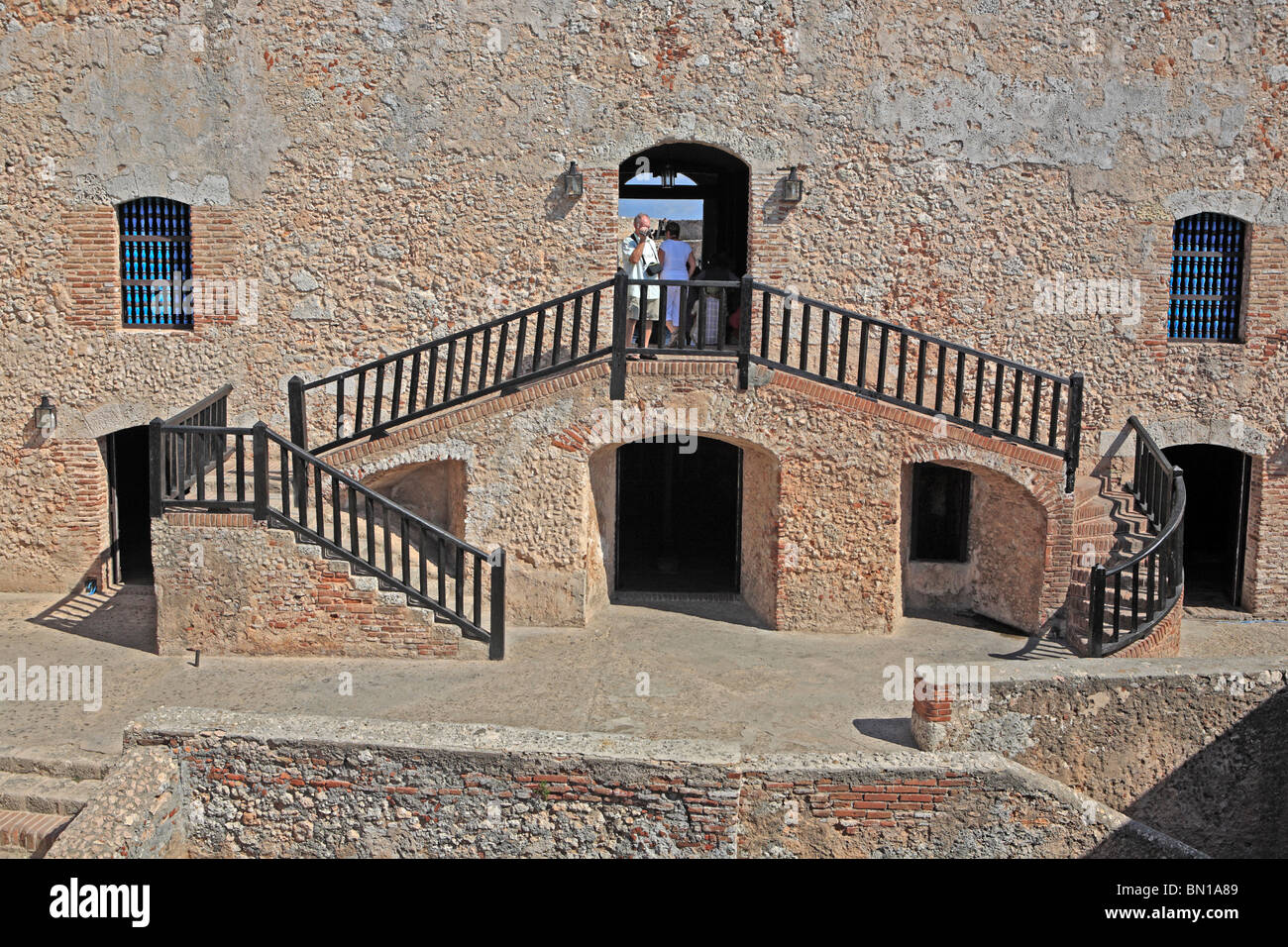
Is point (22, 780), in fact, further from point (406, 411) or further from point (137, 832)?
point (406, 411)

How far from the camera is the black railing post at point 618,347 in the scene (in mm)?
10984

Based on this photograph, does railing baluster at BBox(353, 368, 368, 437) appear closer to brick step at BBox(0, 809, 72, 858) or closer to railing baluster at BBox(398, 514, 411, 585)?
railing baluster at BBox(398, 514, 411, 585)

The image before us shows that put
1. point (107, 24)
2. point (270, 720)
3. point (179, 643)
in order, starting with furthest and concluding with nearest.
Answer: point (107, 24)
point (179, 643)
point (270, 720)

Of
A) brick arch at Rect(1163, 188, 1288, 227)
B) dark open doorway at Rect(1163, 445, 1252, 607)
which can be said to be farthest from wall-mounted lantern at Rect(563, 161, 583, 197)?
dark open doorway at Rect(1163, 445, 1252, 607)

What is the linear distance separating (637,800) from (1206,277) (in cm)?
1005

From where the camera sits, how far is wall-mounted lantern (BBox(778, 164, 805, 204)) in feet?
41.3

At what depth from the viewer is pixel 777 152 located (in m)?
12.7

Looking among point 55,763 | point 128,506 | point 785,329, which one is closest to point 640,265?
point 785,329

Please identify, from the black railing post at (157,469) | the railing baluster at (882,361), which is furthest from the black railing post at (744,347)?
the black railing post at (157,469)

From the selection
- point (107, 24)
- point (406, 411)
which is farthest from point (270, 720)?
Result: point (107, 24)

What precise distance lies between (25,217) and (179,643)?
570cm

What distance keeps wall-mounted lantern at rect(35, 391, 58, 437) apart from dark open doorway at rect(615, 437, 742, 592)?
6785 millimetres

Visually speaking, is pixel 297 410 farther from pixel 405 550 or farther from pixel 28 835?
pixel 28 835

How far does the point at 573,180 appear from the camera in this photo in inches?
494
